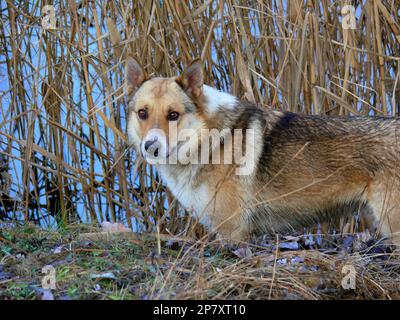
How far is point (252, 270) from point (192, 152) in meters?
1.22

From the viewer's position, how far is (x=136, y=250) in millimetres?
3398

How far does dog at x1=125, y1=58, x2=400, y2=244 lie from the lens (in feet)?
12.4

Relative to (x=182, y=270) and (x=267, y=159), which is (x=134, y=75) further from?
(x=182, y=270)

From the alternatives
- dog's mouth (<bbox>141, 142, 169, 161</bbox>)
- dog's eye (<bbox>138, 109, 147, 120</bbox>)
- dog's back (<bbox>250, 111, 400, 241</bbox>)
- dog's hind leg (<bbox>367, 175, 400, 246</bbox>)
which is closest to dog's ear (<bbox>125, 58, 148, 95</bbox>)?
dog's eye (<bbox>138, 109, 147, 120</bbox>)

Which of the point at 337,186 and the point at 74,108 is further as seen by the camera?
the point at 74,108

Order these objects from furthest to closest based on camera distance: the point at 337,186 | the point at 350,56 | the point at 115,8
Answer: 1. the point at 115,8
2. the point at 350,56
3. the point at 337,186

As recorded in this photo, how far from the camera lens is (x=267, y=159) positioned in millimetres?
3975

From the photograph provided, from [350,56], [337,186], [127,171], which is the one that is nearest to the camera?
[337,186]

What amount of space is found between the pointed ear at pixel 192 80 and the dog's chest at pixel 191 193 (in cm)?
51

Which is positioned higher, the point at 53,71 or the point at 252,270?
the point at 53,71

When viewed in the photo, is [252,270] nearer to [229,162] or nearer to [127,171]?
[229,162]

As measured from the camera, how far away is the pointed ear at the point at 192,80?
384 cm

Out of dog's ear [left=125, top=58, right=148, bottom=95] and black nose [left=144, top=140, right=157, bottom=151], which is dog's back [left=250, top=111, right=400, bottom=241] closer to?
black nose [left=144, top=140, right=157, bottom=151]

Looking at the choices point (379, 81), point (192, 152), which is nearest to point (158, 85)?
point (192, 152)
